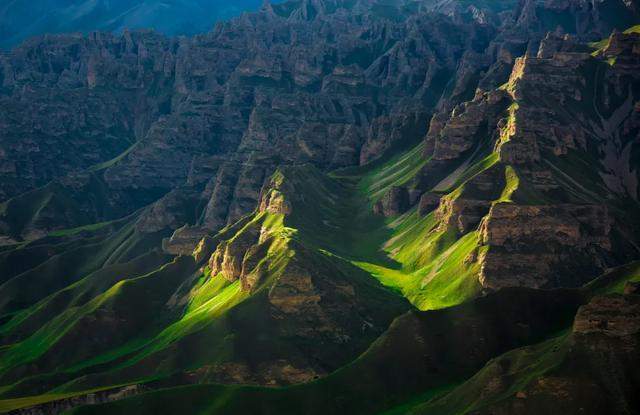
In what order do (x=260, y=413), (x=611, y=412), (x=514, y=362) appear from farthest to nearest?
1. (x=260, y=413)
2. (x=514, y=362)
3. (x=611, y=412)

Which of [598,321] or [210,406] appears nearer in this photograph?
[598,321]

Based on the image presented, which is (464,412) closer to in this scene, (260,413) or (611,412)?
(611,412)

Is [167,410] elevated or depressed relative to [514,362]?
elevated

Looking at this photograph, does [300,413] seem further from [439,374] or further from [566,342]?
[566,342]

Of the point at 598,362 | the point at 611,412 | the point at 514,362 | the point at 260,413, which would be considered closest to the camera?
the point at 611,412

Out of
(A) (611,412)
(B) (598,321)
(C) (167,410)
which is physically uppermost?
(C) (167,410)

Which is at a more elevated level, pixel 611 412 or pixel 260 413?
pixel 260 413

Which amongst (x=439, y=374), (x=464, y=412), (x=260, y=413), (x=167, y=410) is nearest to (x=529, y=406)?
(x=464, y=412)

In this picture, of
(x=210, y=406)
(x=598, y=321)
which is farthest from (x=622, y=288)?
(x=210, y=406)

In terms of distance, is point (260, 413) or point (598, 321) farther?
point (260, 413)

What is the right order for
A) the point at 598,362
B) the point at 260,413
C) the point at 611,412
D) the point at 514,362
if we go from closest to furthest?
the point at 611,412
the point at 598,362
the point at 514,362
the point at 260,413
